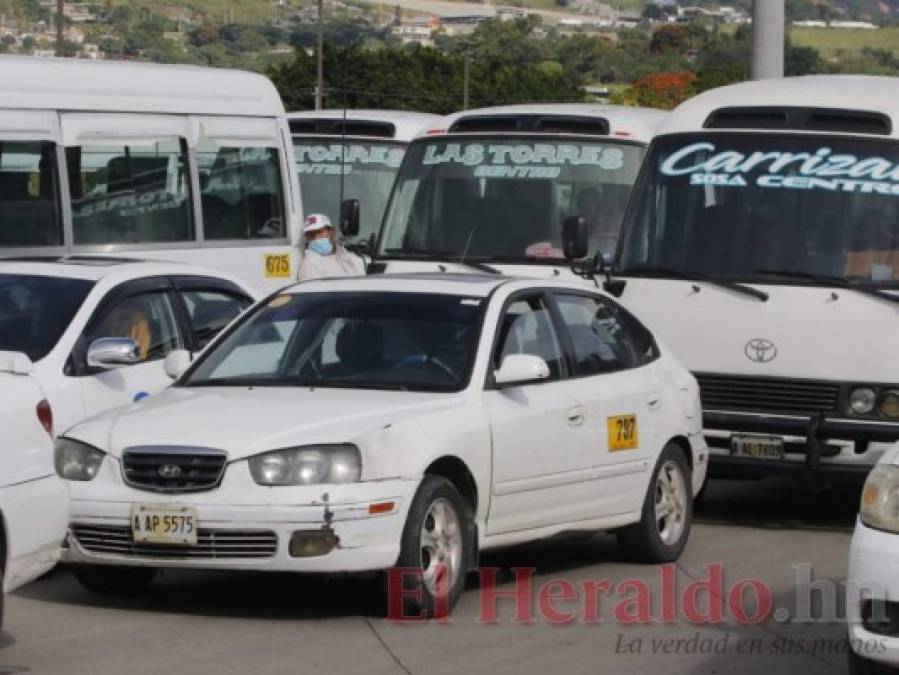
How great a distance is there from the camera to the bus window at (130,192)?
1741 cm

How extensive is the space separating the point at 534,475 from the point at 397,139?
1240 centimetres

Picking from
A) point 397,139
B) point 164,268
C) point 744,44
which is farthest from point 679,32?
point 164,268

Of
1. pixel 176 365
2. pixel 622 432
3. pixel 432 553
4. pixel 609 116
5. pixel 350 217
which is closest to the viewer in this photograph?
pixel 432 553

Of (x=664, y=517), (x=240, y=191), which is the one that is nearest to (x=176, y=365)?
(x=664, y=517)

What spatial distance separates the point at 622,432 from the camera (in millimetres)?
11445

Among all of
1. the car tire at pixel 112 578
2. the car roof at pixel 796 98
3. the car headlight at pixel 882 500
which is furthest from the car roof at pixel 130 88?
the car headlight at pixel 882 500

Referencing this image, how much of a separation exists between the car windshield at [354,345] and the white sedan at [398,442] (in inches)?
0.4

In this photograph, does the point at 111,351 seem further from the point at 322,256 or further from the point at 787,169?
the point at 322,256

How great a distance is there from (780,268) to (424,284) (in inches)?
125

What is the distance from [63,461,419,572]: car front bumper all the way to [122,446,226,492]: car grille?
4cm

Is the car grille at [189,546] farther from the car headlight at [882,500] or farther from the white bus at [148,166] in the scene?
the white bus at [148,166]

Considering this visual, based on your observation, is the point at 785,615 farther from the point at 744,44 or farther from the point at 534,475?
the point at 744,44

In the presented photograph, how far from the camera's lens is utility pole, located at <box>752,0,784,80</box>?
2144 centimetres

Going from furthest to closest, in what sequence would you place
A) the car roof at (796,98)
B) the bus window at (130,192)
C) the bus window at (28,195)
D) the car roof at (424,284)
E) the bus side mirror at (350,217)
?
the bus side mirror at (350,217) → the bus window at (130,192) → the bus window at (28,195) → the car roof at (796,98) → the car roof at (424,284)
